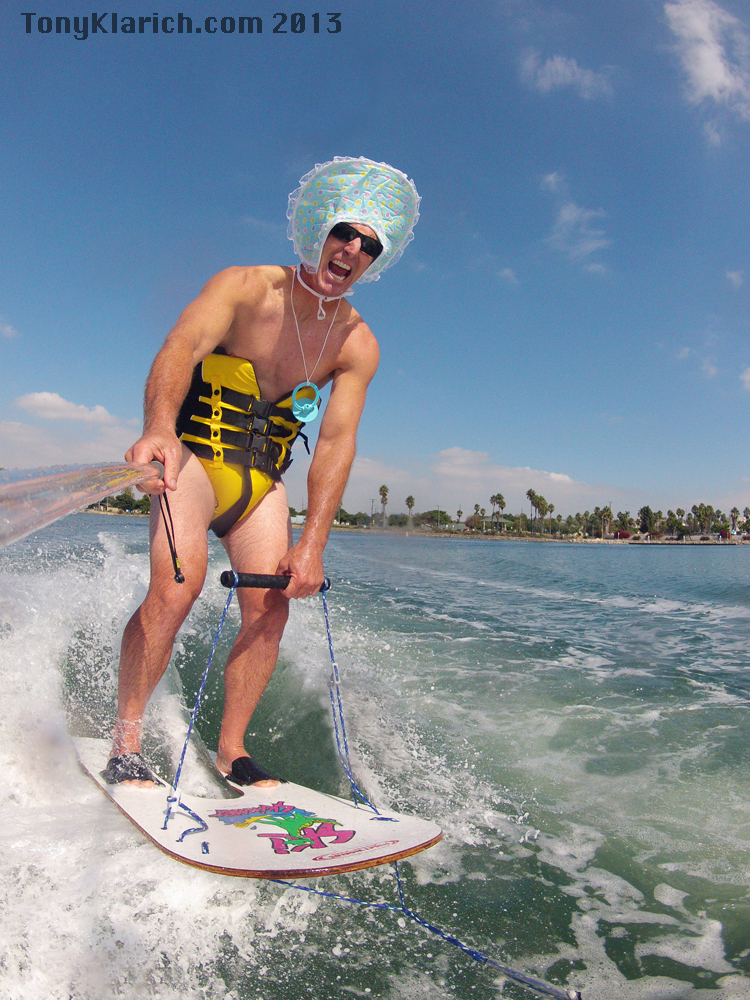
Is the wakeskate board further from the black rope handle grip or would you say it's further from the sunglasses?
the sunglasses

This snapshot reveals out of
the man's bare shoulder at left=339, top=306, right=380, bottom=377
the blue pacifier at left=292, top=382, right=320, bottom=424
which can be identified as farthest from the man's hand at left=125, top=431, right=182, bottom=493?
the man's bare shoulder at left=339, top=306, right=380, bottom=377

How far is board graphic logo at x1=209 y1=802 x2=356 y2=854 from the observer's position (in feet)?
7.01

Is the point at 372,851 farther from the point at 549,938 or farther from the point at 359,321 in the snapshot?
the point at 359,321

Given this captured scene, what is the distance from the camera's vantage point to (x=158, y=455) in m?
2.23

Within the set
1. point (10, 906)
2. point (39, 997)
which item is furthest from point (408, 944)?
point (10, 906)

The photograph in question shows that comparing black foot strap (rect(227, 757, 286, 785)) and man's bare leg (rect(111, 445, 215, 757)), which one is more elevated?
man's bare leg (rect(111, 445, 215, 757))

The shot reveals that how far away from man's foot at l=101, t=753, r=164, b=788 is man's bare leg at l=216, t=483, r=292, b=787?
1.57ft

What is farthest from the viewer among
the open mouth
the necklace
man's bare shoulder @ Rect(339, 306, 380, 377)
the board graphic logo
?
man's bare shoulder @ Rect(339, 306, 380, 377)

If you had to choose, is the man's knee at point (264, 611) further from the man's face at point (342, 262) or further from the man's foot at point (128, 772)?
the man's face at point (342, 262)

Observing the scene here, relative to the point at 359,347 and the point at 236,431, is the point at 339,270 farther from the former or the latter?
the point at 236,431

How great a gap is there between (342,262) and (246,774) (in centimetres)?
244

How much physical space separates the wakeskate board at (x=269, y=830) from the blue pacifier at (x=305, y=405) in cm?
177

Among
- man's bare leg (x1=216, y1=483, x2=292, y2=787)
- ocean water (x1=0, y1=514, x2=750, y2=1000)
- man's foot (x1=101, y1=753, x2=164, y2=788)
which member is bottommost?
ocean water (x1=0, y1=514, x2=750, y2=1000)

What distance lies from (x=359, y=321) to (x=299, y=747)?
2.50 m
